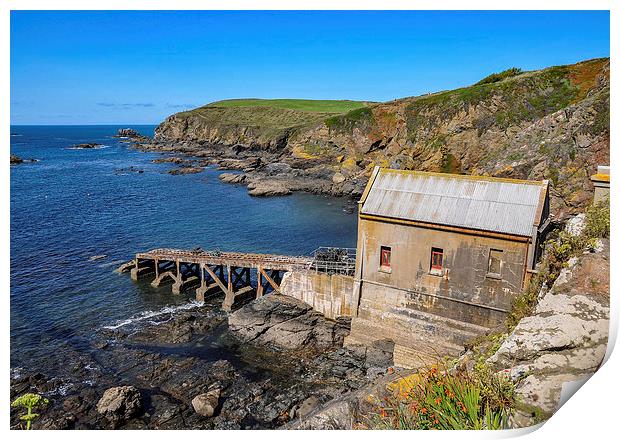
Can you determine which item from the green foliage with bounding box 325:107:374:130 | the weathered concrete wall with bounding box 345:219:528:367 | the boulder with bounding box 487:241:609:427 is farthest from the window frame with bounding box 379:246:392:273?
the green foliage with bounding box 325:107:374:130

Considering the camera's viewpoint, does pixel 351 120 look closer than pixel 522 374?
No

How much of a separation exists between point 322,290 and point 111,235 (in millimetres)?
31134

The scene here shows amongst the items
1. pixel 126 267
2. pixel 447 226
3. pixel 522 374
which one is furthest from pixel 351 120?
pixel 522 374

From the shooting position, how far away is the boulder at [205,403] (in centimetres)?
1962

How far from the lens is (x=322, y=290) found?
86.7ft

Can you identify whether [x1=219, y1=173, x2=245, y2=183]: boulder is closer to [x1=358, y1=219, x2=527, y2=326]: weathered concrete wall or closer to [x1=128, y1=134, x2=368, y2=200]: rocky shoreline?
[x1=128, y1=134, x2=368, y2=200]: rocky shoreline

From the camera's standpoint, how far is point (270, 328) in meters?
26.3

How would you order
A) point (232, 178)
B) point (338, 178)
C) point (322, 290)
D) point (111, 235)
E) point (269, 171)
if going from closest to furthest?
1. point (322, 290)
2. point (111, 235)
3. point (338, 178)
4. point (232, 178)
5. point (269, 171)

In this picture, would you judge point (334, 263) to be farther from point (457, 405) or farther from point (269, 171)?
point (269, 171)

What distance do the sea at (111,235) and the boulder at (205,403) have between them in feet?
33.1

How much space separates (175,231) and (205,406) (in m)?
32.8

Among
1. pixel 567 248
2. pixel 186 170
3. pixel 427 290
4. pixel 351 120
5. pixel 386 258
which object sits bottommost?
pixel 427 290

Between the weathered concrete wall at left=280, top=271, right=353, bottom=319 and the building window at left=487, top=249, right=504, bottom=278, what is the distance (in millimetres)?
7673
